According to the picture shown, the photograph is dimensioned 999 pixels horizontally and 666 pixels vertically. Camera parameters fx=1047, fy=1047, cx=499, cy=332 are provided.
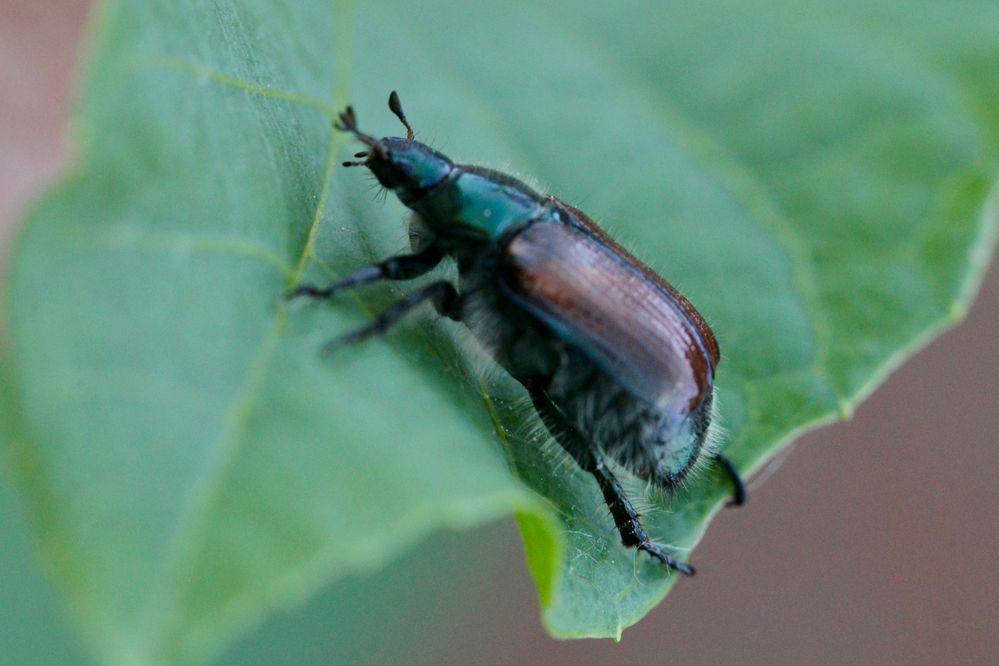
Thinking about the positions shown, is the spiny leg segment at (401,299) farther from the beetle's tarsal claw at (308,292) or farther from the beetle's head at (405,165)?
the beetle's head at (405,165)

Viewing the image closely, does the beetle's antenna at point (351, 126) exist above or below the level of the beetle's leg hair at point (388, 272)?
above

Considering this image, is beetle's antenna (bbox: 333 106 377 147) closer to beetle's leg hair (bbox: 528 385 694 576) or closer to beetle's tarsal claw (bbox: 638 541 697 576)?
beetle's leg hair (bbox: 528 385 694 576)

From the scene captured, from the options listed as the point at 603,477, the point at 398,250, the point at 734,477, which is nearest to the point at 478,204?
the point at 398,250

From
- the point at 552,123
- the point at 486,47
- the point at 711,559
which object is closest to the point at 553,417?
the point at 552,123

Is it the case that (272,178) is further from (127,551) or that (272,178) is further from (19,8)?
(19,8)

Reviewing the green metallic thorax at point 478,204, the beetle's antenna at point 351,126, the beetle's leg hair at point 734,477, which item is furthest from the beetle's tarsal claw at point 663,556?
the beetle's antenna at point 351,126

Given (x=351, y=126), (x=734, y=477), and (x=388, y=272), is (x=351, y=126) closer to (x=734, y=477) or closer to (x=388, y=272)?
(x=388, y=272)
